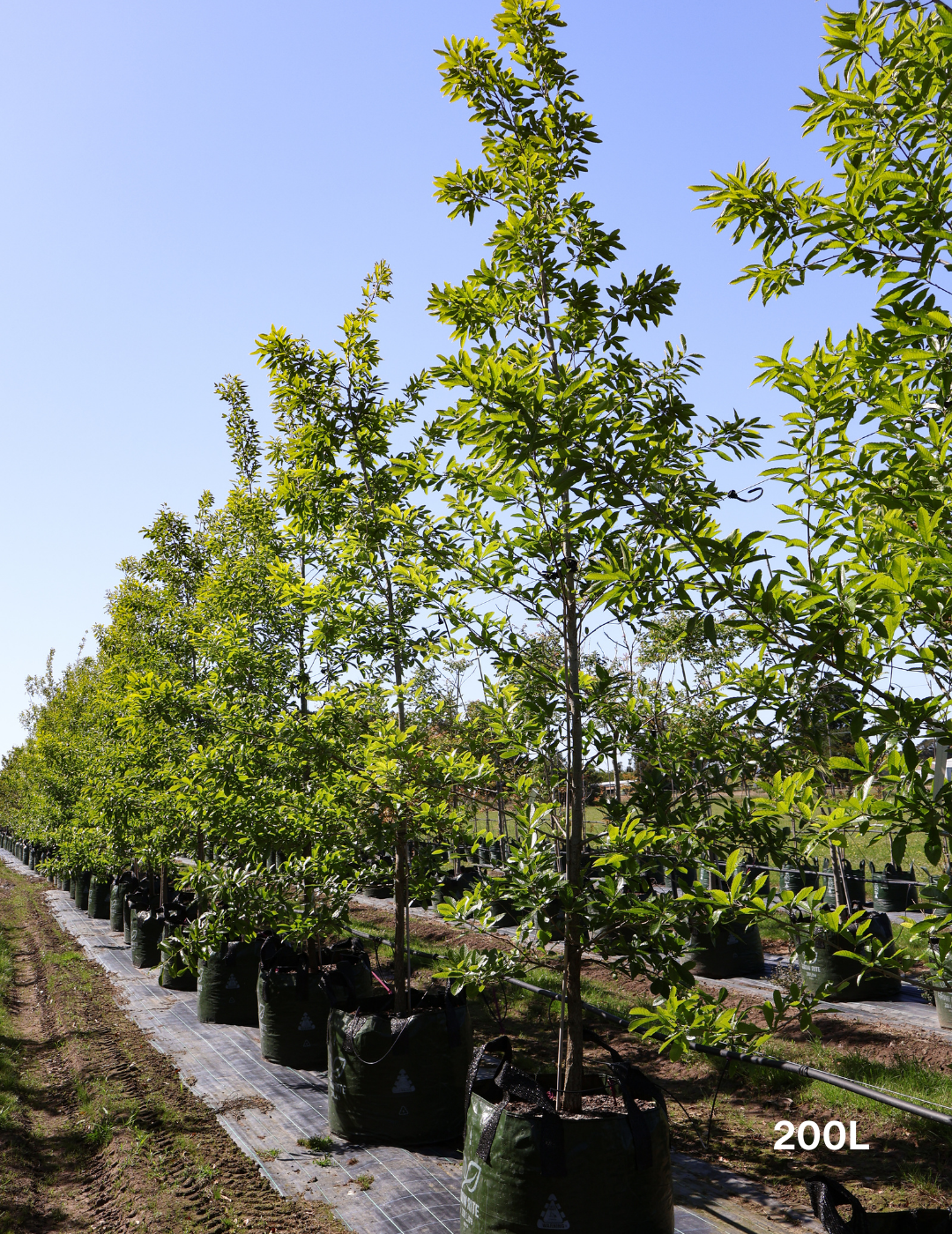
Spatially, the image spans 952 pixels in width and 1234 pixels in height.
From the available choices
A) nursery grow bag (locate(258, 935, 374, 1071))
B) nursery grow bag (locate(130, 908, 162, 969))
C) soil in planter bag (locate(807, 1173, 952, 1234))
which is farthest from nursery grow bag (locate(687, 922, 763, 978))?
nursery grow bag (locate(130, 908, 162, 969))

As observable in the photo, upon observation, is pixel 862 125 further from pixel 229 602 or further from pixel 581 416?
pixel 229 602

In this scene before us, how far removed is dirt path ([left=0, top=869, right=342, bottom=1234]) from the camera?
14.6 feet

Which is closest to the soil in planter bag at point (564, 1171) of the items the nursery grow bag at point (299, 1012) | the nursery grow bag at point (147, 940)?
the nursery grow bag at point (299, 1012)

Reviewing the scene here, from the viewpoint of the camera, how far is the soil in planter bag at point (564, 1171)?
3.18 meters

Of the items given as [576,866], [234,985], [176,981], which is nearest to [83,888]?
[176,981]

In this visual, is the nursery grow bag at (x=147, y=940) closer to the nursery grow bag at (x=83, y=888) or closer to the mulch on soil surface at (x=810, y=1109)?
the mulch on soil surface at (x=810, y=1109)

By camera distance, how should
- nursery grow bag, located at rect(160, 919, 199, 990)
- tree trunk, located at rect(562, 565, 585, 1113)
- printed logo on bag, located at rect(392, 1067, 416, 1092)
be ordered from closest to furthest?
1. tree trunk, located at rect(562, 565, 585, 1113)
2. printed logo on bag, located at rect(392, 1067, 416, 1092)
3. nursery grow bag, located at rect(160, 919, 199, 990)

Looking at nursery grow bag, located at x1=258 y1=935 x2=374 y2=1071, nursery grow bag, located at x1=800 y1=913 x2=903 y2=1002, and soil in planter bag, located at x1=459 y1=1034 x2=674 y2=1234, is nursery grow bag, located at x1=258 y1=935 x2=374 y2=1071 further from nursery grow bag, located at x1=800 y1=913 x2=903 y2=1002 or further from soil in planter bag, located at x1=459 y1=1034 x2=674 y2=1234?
nursery grow bag, located at x1=800 y1=913 x2=903 y2=1002

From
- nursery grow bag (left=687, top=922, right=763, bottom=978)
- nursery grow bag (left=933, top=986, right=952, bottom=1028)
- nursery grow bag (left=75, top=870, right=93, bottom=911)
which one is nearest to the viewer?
nursery grow bag (left=933, top=986, right=952, bottom=1028)

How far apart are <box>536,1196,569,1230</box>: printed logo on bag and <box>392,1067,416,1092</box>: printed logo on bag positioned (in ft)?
6.59

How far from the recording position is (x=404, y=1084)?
16.4 ft

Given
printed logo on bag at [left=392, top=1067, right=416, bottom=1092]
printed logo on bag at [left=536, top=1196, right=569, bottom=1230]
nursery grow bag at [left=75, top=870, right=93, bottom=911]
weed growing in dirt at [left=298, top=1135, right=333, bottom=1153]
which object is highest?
printed logo on bag at [left=536, top=1196, right=569, bottom=1230]

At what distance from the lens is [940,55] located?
211cm

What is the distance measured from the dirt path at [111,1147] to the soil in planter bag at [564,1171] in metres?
1.40
